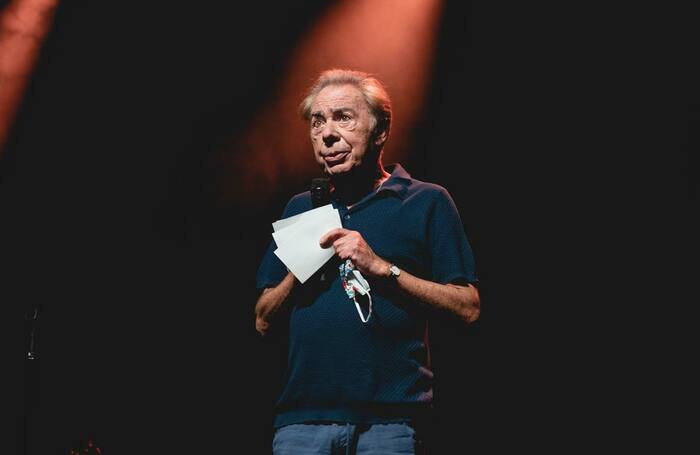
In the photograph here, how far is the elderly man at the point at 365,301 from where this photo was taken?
5.47 feet

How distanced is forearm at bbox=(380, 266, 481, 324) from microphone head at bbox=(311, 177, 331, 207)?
33cm

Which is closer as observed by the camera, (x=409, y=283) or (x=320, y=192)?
(x=409, y=283)

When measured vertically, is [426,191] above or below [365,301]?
above

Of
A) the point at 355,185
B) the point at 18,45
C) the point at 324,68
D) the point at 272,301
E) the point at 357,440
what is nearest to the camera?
the point at 357,440

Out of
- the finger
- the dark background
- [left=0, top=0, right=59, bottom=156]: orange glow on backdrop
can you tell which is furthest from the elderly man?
[left=0, top=0, right=59, bottom=156]: orange glow on backdrop

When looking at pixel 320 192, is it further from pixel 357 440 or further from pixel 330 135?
pixel 357 440

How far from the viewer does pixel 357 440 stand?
1651 mm

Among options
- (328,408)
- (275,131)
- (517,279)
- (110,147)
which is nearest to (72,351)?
(110,147)

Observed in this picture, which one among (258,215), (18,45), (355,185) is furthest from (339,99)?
(18,45)

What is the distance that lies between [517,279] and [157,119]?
69.3 inches

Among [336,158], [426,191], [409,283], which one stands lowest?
[409,283]

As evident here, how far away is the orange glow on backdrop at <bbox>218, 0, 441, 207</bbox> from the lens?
3.12 meters

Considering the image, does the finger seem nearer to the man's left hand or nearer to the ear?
the man's left hand

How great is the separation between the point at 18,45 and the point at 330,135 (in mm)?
1909
